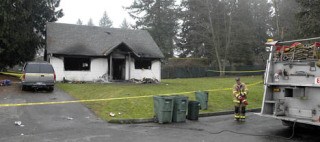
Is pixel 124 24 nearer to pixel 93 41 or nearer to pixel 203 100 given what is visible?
pixel 93 41

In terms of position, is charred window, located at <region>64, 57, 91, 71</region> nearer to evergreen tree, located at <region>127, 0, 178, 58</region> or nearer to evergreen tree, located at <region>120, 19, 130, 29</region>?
evergreen tree, located at <region>127, 0, 178, 58</region>

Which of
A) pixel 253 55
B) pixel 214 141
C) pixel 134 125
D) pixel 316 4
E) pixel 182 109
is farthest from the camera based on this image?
pixel 253 55

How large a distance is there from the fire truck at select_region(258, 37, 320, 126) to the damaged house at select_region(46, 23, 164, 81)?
2130 cm

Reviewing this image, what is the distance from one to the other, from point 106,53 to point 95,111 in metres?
16.8

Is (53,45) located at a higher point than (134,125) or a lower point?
higher

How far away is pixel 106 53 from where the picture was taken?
102 feet

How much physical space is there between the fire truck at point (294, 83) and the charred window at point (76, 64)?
2215 cm

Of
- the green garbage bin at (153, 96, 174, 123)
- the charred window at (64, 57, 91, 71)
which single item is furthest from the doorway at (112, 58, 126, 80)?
the green garbage bin at (153, 96, 174, 123)

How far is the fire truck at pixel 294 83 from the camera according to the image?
9.91 m

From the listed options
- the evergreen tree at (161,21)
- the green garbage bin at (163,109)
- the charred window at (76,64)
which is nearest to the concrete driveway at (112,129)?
the green garbage bin at (163,109)

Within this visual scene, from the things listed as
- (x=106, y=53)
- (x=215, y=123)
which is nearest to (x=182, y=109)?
(x=215, y=123)

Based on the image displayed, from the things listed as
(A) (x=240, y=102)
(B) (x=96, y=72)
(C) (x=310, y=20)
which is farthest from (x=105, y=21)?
(A) (x=240, y=102)

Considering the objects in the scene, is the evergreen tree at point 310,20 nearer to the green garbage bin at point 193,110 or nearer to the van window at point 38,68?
the green garbage bin at point 193,110

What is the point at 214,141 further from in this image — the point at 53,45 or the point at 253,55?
the point at 253,55
